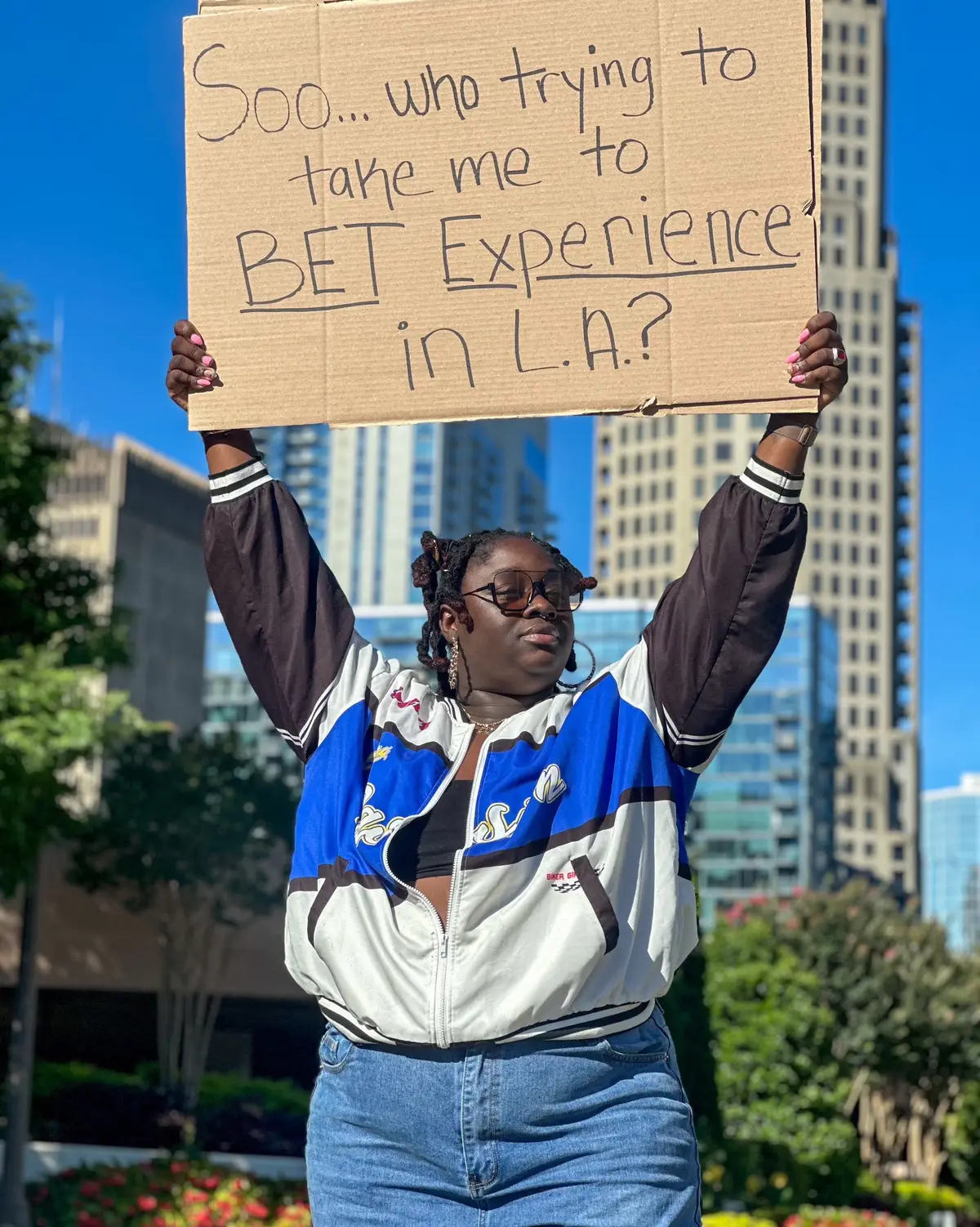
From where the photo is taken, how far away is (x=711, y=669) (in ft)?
9.27

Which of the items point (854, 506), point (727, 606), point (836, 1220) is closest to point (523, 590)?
point (727, 606)

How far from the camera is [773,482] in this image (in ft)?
9.27

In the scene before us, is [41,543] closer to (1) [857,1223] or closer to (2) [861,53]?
(1) [857,1223]

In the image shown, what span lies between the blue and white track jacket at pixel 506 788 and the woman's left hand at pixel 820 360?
8.6 inches

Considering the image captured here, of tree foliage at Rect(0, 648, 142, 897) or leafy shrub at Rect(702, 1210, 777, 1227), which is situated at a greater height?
tree foliage at Rect(0, 648, 142, 897)

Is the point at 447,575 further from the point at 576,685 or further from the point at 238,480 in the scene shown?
the point at 238,480

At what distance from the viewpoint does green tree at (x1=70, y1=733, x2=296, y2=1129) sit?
2548 centimetres

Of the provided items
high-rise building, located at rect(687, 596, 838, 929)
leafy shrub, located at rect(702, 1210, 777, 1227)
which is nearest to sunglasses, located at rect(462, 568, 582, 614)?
leafy shrub, located at rect(702, 1210, 777, 1227)

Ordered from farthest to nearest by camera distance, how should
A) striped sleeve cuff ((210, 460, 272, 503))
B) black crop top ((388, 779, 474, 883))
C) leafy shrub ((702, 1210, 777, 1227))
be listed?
leafy shrub ((702, 1210, 777, 1227))
striped sleeve cuff ((210, 460, 272, 503))
black crop top ((388, 779, 474, 883))

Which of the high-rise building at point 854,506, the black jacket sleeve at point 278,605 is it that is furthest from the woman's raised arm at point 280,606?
the high-rise building at point 854,506

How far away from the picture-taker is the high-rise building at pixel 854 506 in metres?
128

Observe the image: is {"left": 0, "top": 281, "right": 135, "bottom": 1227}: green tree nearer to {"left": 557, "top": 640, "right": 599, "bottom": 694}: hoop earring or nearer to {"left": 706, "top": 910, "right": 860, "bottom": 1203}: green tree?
{"left": 706, "top": 910, "right": 860, "bottom": 1203}: green tree

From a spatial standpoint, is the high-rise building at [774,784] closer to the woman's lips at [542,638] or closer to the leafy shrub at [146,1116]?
the leafy shrub at [146,1116]

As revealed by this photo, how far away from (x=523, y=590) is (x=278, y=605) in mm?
431
